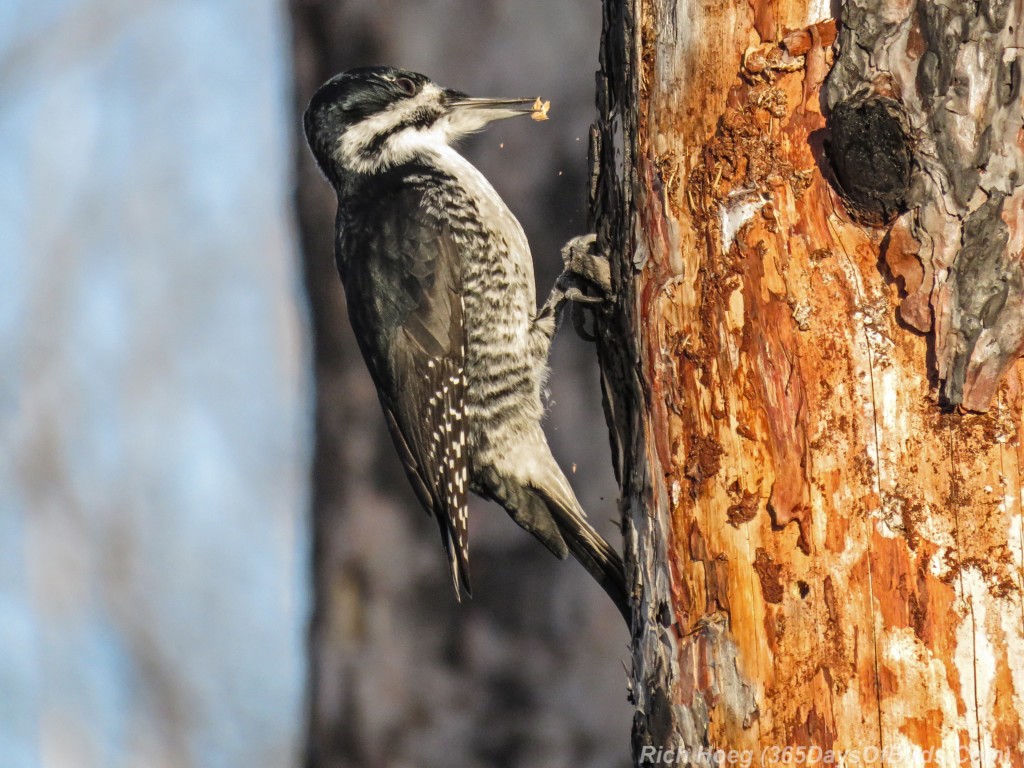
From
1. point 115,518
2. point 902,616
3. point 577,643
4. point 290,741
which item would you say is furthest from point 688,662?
point 115,518

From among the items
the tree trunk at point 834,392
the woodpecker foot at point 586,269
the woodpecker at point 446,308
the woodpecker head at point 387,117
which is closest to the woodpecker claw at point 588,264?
the woodpecker foot at point 586,269

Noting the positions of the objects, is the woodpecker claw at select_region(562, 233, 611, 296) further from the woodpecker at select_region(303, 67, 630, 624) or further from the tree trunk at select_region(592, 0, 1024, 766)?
the tree trunk at select_region(592, 0, 1024, 766)

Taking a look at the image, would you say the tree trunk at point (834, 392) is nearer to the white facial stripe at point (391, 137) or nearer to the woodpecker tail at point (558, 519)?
the woodpecker tail at point (558, 519)

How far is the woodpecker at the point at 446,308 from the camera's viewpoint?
9.31 ft

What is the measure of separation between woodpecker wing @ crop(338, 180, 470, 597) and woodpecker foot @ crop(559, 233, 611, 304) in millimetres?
411

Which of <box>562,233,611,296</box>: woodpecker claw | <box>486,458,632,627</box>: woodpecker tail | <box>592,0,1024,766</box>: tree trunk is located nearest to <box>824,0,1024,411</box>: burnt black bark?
<box>592,0,1024,766</box>: tree trunk

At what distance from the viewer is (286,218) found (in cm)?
354

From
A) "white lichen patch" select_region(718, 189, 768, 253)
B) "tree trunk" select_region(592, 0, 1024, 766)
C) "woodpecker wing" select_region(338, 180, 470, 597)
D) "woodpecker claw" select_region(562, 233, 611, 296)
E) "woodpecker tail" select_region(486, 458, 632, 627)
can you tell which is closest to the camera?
"tree trunk" select_region(592, 0, 1024, 766)

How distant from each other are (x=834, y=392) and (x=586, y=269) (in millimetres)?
875

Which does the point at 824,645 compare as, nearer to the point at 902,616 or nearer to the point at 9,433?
the point at 902,616

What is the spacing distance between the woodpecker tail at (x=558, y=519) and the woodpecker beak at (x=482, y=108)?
100cm

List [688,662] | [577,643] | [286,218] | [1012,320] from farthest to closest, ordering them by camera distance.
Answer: [286,218] < [577,643] < [688,662] < [1012,320]

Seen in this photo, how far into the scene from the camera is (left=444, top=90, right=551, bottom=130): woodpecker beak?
293cm

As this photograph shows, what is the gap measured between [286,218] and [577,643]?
5.59ft
